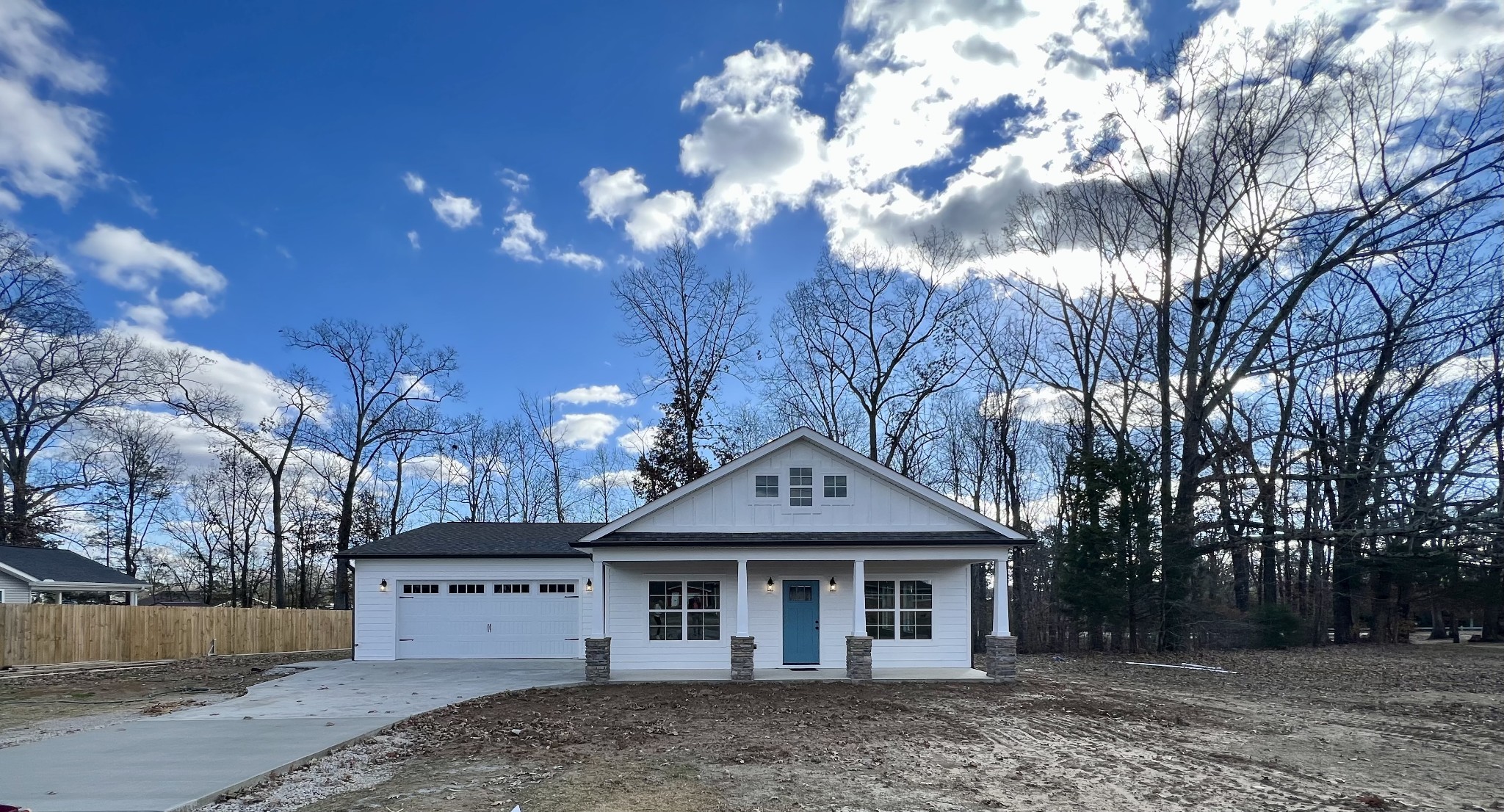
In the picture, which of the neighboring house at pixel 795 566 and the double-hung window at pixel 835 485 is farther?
→ the double-hung window at pixel 835 485

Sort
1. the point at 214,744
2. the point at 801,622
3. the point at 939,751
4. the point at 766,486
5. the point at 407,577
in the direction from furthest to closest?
the point at 407,577, the point at 801,622, the point at 766,486, the point at 214,744, the point at 939,751

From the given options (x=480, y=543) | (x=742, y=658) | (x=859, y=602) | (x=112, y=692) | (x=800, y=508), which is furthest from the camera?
(x=480, y=543)

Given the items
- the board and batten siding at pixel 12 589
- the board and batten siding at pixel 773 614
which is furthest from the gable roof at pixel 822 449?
the board and batten siding at pixel 12 589

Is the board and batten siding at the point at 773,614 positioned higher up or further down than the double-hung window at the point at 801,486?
further down

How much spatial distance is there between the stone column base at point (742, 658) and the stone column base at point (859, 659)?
1.81 m

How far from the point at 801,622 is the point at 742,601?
2035mm

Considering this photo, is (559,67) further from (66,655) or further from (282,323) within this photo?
(282,323)

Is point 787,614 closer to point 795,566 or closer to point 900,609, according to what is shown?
point 795,566

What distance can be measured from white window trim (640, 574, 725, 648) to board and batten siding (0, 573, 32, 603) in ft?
68.6

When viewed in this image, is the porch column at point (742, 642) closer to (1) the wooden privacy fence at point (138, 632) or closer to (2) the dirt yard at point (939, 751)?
(2) the dirt yard at point (939, 751)

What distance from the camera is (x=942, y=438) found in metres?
35.2

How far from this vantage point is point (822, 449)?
17516 mm

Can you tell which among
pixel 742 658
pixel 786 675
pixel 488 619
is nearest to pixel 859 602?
pixel 786 675

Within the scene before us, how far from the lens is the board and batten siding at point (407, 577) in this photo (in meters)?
20.7
